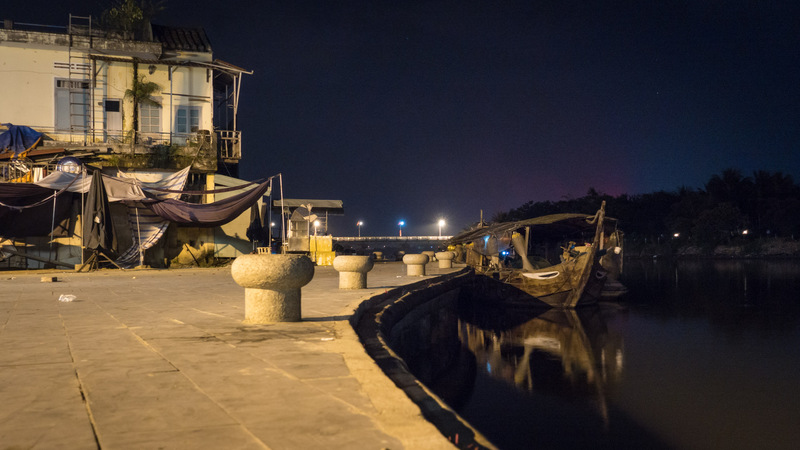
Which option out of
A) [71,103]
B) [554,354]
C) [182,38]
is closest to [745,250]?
[554,354]

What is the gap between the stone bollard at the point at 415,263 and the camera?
19.0m

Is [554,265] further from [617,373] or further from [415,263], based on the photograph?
[617,373]

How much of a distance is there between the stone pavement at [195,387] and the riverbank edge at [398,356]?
284 mm

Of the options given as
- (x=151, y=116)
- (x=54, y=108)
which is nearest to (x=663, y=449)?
(x=151, y=116)

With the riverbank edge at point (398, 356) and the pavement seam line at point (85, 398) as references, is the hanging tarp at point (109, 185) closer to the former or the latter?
the riverbank edge at point (398, 356)

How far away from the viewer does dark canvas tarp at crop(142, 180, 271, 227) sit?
2161 cm

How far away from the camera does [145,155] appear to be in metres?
24.1

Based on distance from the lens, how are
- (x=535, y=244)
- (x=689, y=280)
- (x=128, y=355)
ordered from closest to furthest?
(x=128, y=355)
(x=535, y=244)
(x=689, y=280)

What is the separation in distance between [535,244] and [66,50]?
25006mm

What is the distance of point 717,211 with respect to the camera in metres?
74.7

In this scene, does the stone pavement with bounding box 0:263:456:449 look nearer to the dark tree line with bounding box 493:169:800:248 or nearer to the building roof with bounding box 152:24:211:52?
the building roof with bounding box 152:24:211:52

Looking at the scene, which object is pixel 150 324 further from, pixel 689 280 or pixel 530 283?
pixel 689 280

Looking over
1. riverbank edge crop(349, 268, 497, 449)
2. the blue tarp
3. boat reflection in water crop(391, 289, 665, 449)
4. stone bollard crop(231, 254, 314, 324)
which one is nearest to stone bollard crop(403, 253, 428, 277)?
riverbank edge crop(349, 268, 497, 449)

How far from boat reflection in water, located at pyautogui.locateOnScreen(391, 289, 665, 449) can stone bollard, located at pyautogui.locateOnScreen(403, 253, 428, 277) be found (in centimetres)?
Answer: 151
